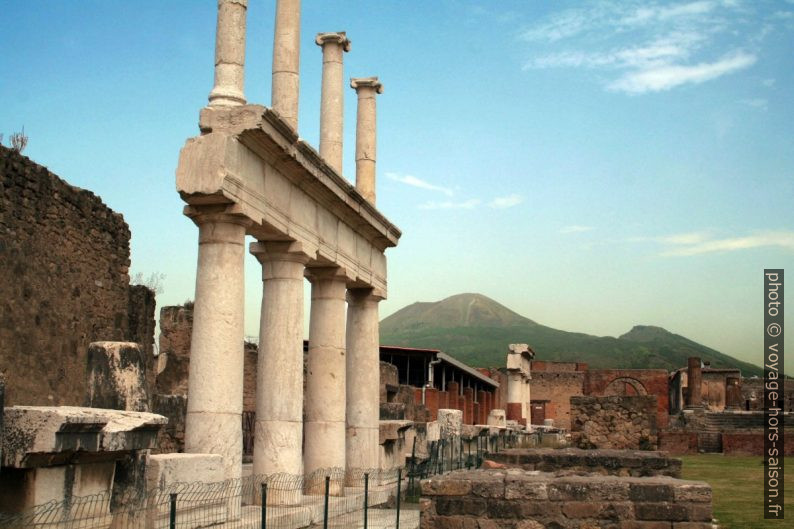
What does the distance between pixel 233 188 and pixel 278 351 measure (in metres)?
2.66

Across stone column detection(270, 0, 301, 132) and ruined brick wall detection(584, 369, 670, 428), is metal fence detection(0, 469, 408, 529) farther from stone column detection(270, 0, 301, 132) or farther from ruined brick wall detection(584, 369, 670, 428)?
ruined brick wall detection(584, 369, 670, 428)

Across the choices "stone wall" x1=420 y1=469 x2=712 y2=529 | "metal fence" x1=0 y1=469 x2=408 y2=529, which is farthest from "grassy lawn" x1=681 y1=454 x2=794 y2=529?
"metal fence" x1=0 y1=469 x2=408 y2=529

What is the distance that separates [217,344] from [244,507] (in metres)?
2.15

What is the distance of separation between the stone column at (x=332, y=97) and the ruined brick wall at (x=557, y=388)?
5394 cm

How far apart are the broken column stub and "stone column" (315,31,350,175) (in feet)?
26.4

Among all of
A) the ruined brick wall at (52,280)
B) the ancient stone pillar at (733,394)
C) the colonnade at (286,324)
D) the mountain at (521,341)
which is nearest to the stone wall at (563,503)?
the colonnade at (286,324)

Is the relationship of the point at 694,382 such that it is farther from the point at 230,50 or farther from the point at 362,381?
the point at 230,50

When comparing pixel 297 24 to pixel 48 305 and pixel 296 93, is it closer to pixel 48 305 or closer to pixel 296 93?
pixel 296 93

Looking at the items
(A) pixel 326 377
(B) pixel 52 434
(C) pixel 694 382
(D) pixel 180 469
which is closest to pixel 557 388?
(C) pixel 694 382

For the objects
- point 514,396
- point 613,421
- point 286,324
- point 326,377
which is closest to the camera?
point 286,324

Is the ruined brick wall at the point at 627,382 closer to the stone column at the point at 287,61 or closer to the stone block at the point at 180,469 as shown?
the stone column at the point at 287,61

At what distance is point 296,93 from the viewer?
1285 cm

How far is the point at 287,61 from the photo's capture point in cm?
1278

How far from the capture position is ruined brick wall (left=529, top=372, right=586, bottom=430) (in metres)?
67.6
